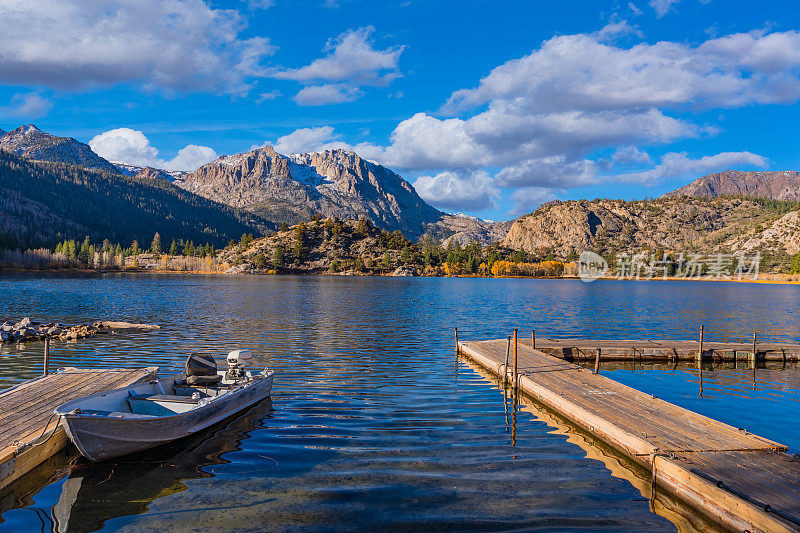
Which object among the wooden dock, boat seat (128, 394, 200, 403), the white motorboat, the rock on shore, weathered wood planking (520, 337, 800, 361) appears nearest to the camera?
the wooden dock

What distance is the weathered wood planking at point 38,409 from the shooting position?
14.8m

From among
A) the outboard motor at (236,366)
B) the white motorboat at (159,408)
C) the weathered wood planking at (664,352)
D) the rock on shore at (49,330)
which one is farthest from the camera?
the rock on shore at (49,330)

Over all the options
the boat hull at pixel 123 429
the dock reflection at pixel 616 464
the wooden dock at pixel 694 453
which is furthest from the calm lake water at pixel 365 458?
the wooden dock at pixel 694 453

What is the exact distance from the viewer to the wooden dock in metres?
12.3

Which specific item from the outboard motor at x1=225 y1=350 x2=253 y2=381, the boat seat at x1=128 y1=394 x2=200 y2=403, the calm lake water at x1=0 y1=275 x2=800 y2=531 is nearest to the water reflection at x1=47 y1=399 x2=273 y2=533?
the calm lake water at x1=0 y1=275 x2=800 y2=531

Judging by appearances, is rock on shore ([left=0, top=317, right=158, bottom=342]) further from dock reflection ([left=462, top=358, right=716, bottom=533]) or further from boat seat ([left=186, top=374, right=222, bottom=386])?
dock reflection ([left=462, top=358, right=716, bottom=533])

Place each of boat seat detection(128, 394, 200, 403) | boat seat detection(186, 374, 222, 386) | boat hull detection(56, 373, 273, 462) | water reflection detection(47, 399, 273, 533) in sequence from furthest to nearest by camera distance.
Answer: boat seat detection(186, 374, 222, 386) < boat seat detection(128, 394, 200, 403) < boat hull detection(56, 373, 273, 462) < water reflection detection(47, 399, 273, 533)

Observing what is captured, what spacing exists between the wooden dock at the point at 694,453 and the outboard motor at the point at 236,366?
14598mm

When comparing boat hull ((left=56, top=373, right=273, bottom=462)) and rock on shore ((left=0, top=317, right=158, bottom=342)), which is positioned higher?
boat hull ((left=56, top=373, right=273, bottom=462))

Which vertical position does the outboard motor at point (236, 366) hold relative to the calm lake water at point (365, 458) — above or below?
above

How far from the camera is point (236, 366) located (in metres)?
25.7

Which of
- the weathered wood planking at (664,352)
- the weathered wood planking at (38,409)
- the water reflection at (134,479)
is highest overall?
the weathered wood planking at (38,409)

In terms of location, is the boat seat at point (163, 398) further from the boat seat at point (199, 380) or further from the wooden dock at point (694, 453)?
the wooden dock at point (694, 453)

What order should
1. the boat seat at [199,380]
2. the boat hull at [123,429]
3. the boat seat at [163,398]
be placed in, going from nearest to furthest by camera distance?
1. the boat hull at [123,429]
2. the boat seat at [163,398]
3. the boat seat at [199,380]
